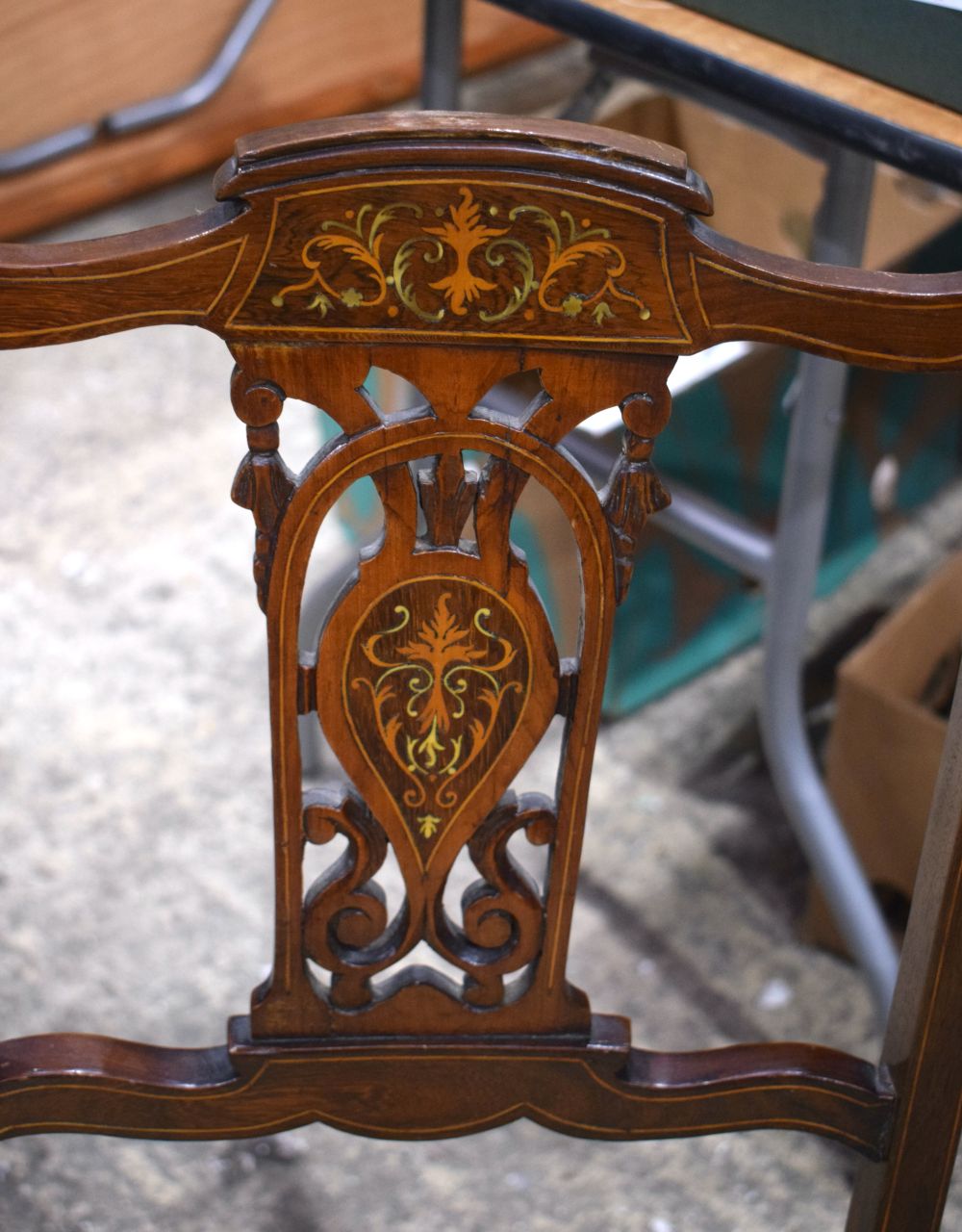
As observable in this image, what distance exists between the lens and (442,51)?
124cm

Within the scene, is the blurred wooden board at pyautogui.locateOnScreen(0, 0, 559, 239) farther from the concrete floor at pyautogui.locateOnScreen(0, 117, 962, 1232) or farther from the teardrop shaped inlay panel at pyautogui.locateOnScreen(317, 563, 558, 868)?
the teardrop shaped inlay panel at pyautogui.locateOnScreen(317, 563, 558, 868)

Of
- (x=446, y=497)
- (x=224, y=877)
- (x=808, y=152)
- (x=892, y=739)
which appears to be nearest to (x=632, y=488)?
(x=446, y=497)

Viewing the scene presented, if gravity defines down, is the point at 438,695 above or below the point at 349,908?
above

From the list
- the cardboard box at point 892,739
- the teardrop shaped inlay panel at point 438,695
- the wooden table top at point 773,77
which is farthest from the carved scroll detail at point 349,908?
the cardboard box at point 892,739

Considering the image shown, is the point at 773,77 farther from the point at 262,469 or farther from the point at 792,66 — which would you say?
the point at 262,469

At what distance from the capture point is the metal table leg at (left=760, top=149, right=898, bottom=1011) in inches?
40.9

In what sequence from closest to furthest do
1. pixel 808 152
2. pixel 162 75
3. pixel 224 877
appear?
pixel 808 152 → pixel 224 877 → pixel 162 75

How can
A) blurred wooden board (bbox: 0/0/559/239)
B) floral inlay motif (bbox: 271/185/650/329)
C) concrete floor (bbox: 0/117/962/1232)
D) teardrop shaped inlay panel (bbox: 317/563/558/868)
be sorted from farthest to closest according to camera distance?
blurred wooden board (bbox: 0/0/559/239), concrete floor (bbox: 0/117/962/1232), teardrop shaped inlay panel (bbox: 317/563/558/868), floral inlay motif (bbox: 271/185/650/329)

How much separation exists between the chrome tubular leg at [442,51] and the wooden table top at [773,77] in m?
0.23

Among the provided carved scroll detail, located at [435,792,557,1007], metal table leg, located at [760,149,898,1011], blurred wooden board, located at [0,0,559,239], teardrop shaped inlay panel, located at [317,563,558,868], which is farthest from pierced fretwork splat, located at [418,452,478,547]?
blurred wooden board, located at [0,0,559,239]

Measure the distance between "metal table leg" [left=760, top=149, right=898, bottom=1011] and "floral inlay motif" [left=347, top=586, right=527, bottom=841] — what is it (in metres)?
0.55

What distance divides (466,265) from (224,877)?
1.07 metres

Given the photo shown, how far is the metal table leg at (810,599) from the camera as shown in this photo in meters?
1.04

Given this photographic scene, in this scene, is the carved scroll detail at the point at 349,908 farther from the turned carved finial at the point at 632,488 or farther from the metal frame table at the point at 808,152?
the metal frame table at the point at 808,152
